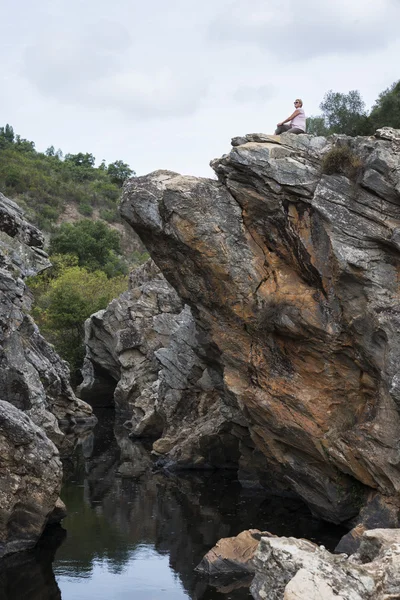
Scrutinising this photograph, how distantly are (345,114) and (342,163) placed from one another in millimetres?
22629

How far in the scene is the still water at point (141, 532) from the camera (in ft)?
63.3

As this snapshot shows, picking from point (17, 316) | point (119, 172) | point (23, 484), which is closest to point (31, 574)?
point (23, 484)

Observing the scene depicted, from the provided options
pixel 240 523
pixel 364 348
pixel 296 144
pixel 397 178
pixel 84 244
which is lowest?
pixel 240 523

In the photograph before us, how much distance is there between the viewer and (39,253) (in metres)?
35.1

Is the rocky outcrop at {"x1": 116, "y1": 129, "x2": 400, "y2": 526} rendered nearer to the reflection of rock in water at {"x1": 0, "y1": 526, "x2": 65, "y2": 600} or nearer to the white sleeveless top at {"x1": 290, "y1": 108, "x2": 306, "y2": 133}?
the white sleeveless top at {"x1": 290, "y1": 108, "x2": 306, "y2": 133}

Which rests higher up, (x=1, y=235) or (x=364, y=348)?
(x=1, y=235)

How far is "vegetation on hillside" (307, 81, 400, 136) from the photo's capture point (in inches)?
1531

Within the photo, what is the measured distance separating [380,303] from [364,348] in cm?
147

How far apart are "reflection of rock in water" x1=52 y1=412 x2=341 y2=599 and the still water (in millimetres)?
32

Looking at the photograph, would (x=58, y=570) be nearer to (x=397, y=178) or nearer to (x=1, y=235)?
(x=397, y=178)

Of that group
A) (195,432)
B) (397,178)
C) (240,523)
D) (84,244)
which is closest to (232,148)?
(397,178)

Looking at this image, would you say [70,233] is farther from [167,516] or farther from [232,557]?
[232,557]

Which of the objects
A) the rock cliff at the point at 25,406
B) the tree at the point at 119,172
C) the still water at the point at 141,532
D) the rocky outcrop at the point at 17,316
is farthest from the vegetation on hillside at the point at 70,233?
the still water at the point at 141,532

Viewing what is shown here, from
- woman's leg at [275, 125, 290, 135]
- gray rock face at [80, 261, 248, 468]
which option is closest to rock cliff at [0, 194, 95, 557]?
gray rock face at [80, 261, 248, 468]
